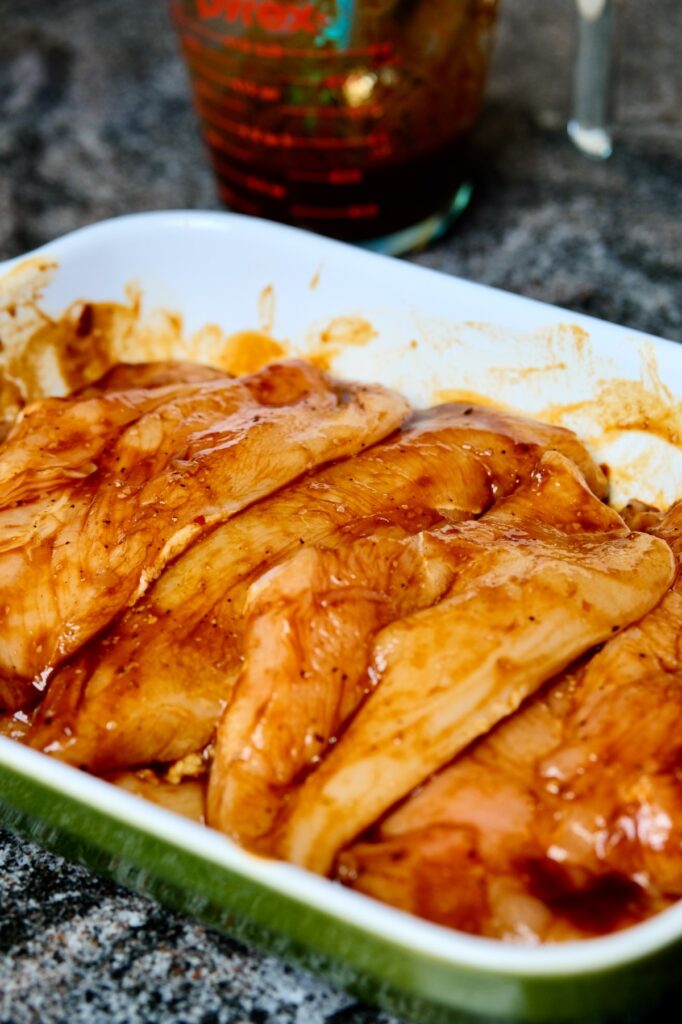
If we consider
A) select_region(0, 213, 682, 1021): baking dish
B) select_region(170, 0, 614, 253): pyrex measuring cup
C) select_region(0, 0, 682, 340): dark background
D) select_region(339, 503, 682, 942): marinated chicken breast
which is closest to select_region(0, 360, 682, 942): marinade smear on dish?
select_region(339, 503, 682, 942): marinated chicken breast

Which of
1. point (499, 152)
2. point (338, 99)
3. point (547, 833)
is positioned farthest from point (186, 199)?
point (547, 833)

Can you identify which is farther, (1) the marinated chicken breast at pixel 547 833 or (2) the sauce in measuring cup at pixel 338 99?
(2) the sauce in measuring cup at pixel 338 99

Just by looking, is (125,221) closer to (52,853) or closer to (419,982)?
(52,853)

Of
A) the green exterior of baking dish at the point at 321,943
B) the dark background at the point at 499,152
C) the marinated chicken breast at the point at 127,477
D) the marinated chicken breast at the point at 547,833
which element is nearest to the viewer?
the green exterior of baking dish at the point at 321,943

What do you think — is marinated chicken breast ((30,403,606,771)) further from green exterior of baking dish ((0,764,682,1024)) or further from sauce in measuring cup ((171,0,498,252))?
sauce in measuring cup ((171,0,498,252))

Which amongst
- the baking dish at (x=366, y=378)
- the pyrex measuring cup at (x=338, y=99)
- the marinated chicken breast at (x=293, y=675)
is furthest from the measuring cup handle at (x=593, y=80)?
the marinated chicken breast at (x=293, y=675)

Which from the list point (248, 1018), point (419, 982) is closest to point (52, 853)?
point (248, 1018)

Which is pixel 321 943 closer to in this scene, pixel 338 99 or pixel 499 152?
pixel 338 99

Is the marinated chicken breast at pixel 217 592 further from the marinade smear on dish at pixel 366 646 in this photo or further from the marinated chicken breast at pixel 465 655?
the marinated chicken breast at pixel 465 655
